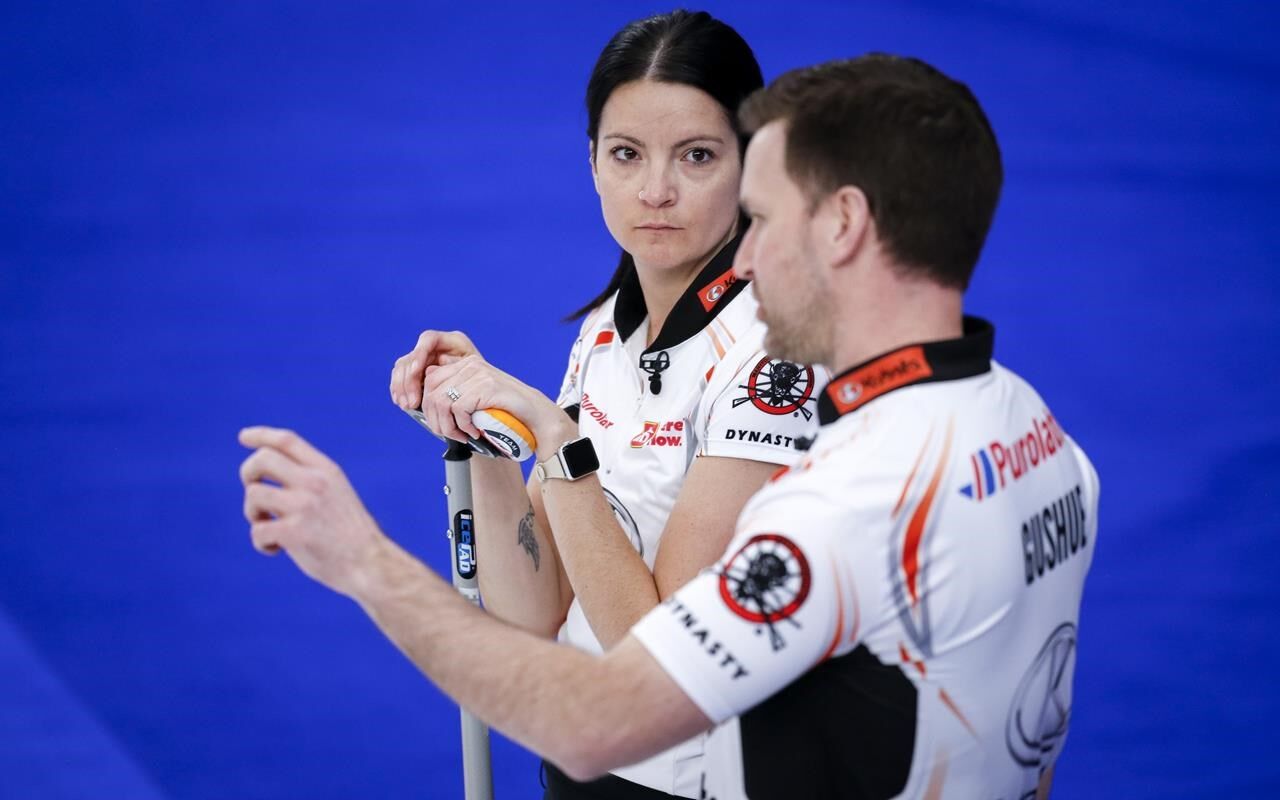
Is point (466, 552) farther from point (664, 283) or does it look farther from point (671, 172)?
point (671, 172)

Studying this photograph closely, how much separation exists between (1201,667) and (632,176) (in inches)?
104

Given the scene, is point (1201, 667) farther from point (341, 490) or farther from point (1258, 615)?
point (341, 490)

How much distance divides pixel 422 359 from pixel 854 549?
35.1 inches

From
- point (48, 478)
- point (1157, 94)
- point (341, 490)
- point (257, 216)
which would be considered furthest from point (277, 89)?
point (341, 490)

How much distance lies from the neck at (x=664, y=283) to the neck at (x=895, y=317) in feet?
1.88

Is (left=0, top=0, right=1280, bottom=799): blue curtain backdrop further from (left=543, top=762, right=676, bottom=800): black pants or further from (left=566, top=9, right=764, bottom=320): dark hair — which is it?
(left=566, top=9, right=764, bottom=320): dark hair

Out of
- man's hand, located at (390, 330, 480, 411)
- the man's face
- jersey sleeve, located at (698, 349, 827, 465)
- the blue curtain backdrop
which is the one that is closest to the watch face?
jersey sleeve, located at (698, 349, 827, 465)

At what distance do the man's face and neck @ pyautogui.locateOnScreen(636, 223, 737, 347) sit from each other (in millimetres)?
498

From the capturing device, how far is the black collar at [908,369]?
1.36m

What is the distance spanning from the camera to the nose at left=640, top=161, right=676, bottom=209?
1902 millimetres

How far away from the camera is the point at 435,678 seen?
132cm

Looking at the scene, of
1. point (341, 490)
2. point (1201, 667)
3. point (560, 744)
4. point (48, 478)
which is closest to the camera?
point (560, 744)

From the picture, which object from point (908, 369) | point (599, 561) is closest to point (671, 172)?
point (599, 561)

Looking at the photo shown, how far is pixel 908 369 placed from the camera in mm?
1362
